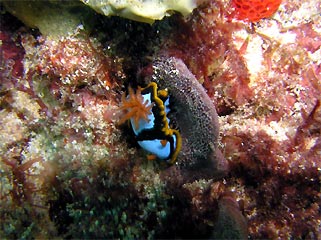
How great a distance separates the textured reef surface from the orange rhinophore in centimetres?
2

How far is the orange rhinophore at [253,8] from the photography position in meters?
3.19

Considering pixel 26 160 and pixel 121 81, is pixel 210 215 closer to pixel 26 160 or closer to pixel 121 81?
pixel 121 81

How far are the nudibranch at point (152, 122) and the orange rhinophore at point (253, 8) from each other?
1308 millimetres

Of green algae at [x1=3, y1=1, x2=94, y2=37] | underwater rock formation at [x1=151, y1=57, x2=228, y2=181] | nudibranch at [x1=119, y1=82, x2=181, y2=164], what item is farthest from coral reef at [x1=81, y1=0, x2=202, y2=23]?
nudibranch at [x1=119, y1=82, x2=181, y2=164]

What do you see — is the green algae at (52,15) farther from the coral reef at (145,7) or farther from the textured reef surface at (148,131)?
the coral reef at (145,7)

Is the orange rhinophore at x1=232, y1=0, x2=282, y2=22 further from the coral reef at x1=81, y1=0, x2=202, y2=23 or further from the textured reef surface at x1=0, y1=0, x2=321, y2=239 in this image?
the coral reef at x1=81, y1=0, x2=202, y2=23

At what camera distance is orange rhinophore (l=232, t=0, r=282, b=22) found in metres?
3.19

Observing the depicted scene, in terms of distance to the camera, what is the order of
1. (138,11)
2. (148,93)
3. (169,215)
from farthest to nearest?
(169,215) < (148,93) < (138,11)

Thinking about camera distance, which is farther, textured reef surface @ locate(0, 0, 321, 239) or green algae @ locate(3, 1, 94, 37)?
green algae @ locate(3, 1, 94, 37)

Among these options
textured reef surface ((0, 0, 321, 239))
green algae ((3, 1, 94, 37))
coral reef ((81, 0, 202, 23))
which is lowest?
textured reef surface ((0, 0, 321, 239))

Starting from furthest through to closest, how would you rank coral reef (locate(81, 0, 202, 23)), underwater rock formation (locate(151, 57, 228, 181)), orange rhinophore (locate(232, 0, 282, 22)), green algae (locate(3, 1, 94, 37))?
orange rhinophore (locate(232, 0, 282, 22)) → green algae (locate(3, 1, 94, 37)) → underwater rock formation (locate(151, 57, 228, 181)) → coral reef (locate(81, 0, 202, 23))

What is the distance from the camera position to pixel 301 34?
3471 millimetres

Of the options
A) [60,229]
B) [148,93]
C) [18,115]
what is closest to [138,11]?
[148,93]

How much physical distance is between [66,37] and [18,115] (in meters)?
1.01
